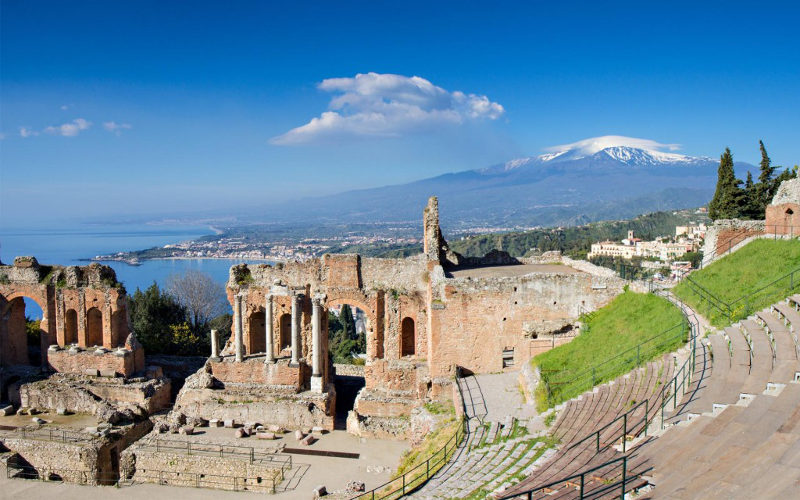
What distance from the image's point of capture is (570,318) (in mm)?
22109

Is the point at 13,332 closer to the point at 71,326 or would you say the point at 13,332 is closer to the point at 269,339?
the point at 71,326

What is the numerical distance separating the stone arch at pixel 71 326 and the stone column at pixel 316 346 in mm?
12765

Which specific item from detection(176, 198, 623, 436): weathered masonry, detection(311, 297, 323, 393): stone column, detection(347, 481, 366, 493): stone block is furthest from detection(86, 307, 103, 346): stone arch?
detection(347, 481, 366, 493): stone block

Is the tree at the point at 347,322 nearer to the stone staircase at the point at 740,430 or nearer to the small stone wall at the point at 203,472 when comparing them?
the small stone wall at the point at 203,472

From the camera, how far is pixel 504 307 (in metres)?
22.1

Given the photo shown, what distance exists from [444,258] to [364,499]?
13939 millimetres

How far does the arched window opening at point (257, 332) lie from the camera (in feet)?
87.4

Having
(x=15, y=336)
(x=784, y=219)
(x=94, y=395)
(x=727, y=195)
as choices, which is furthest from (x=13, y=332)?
(x=727, y=195)

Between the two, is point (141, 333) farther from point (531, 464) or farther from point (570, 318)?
point (531, 464)

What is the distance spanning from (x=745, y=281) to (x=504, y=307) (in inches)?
312

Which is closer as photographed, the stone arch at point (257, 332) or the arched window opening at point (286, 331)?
the arched window opening at point (286, 331)

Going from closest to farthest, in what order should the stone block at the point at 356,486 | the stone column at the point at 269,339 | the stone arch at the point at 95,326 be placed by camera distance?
the stone block at the point at 356,486 < the stone column at the point at 269,339 < the stone arch at the point at 95,326

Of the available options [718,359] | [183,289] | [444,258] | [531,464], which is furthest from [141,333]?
[718,359]

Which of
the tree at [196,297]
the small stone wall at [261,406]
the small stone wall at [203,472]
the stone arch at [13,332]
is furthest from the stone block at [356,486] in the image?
the tree at [196,297]
